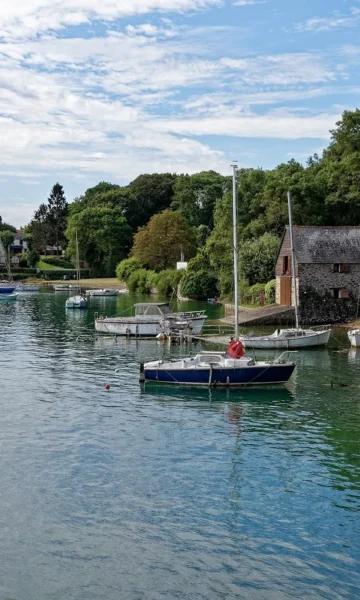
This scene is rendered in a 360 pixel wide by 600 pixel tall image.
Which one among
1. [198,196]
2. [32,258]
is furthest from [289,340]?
[32,258]

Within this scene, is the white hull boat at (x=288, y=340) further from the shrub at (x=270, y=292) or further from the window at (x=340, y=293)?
the shrub at (x=270, y=292)

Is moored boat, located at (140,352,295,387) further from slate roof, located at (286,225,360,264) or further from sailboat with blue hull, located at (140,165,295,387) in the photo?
slate roof, located at (286,225,360,264)

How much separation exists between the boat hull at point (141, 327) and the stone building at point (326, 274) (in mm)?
11157

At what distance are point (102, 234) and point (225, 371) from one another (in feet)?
406

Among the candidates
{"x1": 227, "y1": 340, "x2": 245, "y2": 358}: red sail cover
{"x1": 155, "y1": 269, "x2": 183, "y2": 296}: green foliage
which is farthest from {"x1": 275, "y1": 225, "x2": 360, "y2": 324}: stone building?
{"x1": 155, "y1": 269, "x2": 183, "y2": 296}: green foliage

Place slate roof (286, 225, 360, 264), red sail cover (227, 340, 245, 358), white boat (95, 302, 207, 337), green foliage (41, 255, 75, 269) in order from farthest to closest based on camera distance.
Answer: green foliage (41, 255, 75, 269) < slate roof (286, 225, 360, 264) < white boat (95, 302, 207, 337) < red sail cover (227, 340, 245, 358)

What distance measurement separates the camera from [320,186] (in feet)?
306

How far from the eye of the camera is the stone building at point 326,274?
225 ft

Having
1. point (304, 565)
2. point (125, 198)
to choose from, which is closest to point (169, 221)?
point (125, 198)

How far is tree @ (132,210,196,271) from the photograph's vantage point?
13412 centimetres

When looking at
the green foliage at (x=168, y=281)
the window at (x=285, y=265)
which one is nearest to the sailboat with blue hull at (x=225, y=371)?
the window at (x=285, y=265)

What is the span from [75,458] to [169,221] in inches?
4259

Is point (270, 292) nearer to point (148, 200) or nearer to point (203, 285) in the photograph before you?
point (203, 285)

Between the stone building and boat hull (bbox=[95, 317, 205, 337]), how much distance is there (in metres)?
11.2
